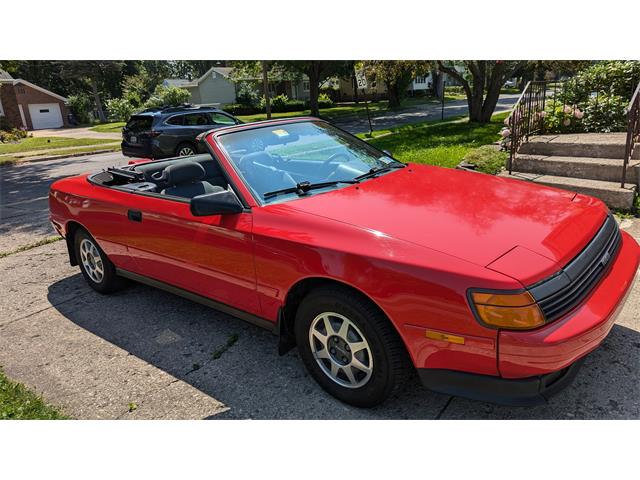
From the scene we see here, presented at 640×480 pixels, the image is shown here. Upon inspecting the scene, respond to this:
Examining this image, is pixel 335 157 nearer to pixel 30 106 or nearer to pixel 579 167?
pixel 579 167

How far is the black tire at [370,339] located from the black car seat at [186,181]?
1.48 metres

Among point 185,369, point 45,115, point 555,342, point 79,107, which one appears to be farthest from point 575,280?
point 79,107

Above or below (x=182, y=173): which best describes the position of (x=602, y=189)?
below

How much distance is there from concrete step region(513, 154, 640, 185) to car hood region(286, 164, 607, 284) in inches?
135

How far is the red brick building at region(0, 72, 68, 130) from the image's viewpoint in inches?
1662

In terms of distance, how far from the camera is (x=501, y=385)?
2266 mm

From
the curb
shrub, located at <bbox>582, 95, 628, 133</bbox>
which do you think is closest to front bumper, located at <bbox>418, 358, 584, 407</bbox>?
shrub, located at <bbox>582, 95, 628, 133</bbox>

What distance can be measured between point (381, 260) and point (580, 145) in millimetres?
5659

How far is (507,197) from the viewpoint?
3164 mm

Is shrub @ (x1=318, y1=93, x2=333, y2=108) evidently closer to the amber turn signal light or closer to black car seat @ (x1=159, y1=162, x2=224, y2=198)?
black car seat @ (x1=159, y1=162, x2=224, y2=198)

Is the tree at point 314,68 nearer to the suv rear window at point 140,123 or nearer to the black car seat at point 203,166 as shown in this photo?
the suv rear window at point 140,123

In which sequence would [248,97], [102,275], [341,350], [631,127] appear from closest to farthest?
[341,350] < [102,275] < [631,127] < [248,97]

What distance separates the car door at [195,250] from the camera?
312 centimetres

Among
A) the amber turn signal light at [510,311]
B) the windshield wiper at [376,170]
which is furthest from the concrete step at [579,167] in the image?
the amber turn signal light at [510,311]
